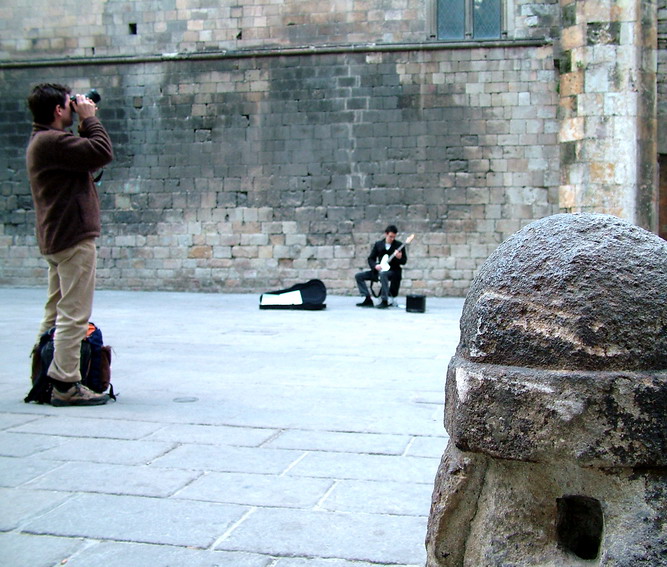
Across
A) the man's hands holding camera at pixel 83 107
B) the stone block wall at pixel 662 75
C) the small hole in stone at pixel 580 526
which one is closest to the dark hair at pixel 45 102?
the man's hands holding camera at pixel 83 107

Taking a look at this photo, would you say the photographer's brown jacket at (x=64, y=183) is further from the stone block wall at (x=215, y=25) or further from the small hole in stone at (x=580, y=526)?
the stone block wall at (x=215, y=25)

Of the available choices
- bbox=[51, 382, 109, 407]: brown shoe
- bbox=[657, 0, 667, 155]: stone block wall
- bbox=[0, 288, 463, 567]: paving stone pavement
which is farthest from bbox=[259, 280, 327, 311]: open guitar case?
bbox=[51, 382, 109, 407]: brown shoe

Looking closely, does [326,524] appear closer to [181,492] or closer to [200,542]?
[200,542]

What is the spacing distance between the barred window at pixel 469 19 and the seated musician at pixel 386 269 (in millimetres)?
4250

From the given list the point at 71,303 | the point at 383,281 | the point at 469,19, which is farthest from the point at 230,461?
the point at 469,19

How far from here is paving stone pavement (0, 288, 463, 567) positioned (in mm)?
2691

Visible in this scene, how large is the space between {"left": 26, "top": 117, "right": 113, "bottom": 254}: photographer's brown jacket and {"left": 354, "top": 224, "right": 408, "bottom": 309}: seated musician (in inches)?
300

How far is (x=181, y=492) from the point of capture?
127 inches

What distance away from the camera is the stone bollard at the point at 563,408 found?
Result: 1.74 metres

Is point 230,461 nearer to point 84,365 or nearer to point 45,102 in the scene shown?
point 84,365

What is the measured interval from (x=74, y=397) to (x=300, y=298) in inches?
266

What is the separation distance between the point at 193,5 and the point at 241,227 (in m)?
4.17

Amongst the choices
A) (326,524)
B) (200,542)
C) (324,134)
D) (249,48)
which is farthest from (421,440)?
(249,48)

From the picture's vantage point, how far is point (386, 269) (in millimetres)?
12055
